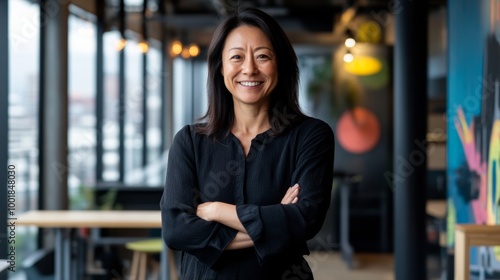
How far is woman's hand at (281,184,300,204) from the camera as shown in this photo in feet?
6.78

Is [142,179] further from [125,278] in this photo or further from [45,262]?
[45,262]

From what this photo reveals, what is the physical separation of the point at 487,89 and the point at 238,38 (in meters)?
2.84

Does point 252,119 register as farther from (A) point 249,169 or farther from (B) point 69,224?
(B) point 69,224

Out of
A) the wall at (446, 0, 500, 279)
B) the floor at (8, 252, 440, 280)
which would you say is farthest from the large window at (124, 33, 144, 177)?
the wall at (446, 0, 500, 279)

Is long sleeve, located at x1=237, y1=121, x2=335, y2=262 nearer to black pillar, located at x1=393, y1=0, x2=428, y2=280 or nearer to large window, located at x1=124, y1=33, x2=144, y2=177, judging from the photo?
black pillar, located at x1=393, y1=0, x2=428, y2=280

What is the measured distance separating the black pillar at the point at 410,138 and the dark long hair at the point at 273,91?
3.51 meters

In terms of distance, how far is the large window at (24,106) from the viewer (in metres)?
6.06

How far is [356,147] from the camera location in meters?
9.20

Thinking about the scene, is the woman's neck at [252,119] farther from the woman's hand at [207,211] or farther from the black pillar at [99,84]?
the black pillar at [99,84]

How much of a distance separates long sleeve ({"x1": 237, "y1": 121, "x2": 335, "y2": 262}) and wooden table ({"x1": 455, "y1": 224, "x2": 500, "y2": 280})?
1.80m

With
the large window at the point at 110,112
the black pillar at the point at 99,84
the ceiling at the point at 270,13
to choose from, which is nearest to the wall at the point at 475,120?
the ceiling at the point at 270,13

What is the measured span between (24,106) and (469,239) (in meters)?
4.12

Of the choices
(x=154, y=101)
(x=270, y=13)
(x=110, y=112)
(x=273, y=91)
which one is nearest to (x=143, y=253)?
(x=273, y=91)

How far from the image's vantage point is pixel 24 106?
6.48 metres
